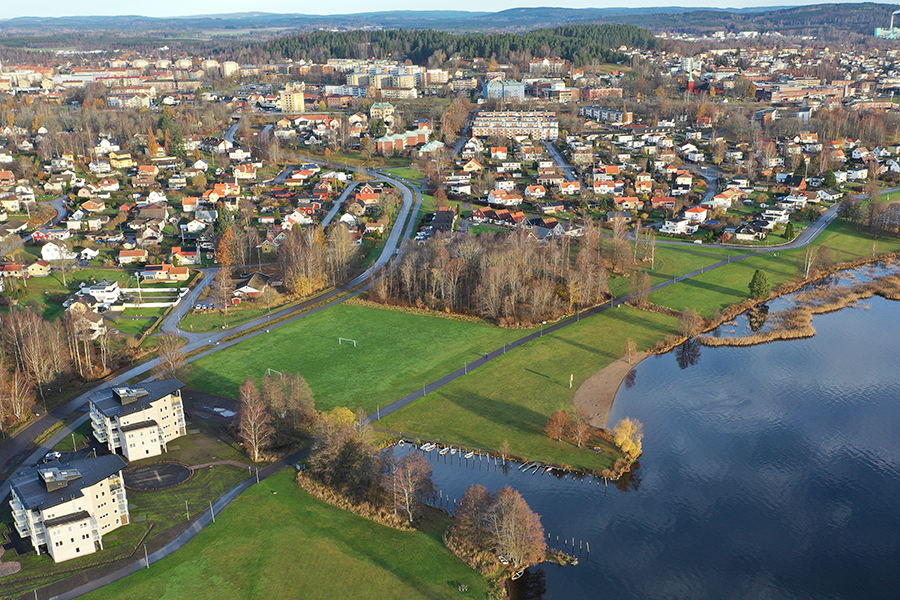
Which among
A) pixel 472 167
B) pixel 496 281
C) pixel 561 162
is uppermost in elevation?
pixel 472 167

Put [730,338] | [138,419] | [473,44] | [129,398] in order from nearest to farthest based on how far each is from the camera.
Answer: [138,419] < [129,398] < [730,338] < [473,44]

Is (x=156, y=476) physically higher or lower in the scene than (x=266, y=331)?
lower

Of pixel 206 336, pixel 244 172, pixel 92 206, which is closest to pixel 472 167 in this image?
pixel 244 172

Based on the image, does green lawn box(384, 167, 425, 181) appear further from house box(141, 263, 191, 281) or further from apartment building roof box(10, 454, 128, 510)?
apartment building roof box(10, 454, 128, 510)

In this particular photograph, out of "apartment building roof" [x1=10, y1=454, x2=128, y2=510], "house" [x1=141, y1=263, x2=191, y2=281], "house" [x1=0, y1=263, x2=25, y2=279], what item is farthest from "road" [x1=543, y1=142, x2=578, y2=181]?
"apartment building roof" [x1=10, y1=454, x2=128, y2=510]

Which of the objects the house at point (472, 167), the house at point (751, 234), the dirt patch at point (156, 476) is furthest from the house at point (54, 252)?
the house at point (751, 234)

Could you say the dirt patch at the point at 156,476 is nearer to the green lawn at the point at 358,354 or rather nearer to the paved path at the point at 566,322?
the green lawn at the point at 358,354

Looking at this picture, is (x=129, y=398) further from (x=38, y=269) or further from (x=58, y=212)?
(x=58, y=212)
